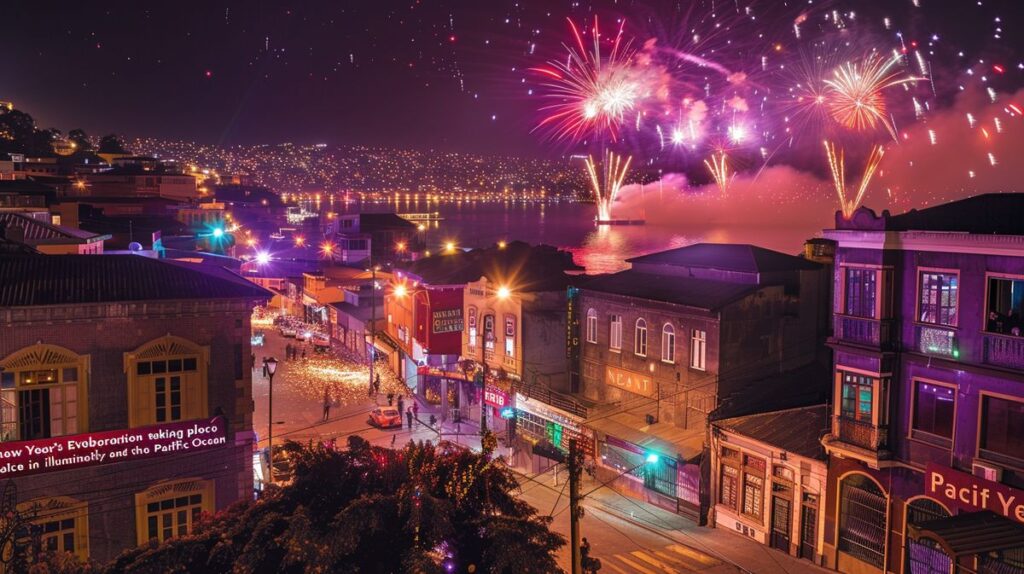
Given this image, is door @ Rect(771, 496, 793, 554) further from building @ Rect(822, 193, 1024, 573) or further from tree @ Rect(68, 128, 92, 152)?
tree @ Rect(68, 128, 92, 152)

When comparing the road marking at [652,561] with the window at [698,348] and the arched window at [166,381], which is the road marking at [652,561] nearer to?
the window at [698,348]

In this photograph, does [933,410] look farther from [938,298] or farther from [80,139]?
A: [80,139]

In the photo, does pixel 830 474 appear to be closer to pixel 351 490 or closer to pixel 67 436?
pixel 351 490

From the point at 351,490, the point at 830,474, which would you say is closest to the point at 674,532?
the point at 830,474

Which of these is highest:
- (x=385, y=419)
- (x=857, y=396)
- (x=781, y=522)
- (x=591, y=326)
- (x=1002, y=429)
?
(x=591, y=326)

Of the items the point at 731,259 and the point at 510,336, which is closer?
the point at 731,259

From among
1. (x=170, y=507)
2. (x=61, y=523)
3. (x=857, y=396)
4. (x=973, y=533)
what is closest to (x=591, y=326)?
(x=857, y=396)

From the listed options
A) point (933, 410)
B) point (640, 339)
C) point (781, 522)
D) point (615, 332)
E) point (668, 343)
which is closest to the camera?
point (933, 410)
